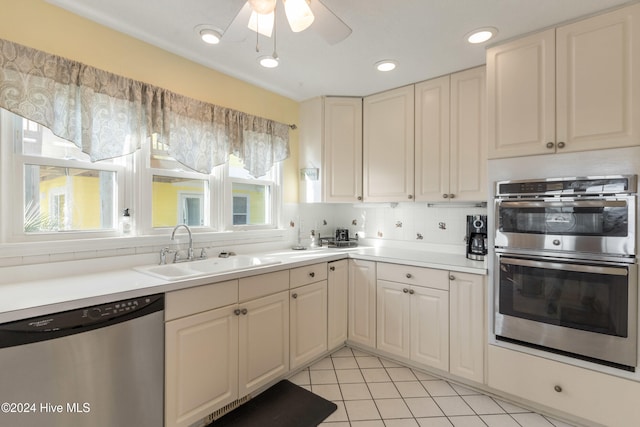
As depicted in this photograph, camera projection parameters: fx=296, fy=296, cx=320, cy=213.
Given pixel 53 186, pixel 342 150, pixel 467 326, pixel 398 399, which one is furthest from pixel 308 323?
pixel 53 186

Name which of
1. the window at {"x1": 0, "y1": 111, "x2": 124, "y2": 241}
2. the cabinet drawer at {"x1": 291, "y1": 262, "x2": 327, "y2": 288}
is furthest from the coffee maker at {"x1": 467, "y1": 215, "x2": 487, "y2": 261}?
the window at {"x1": 0, "y1": 111, "x2": 124, "y2": 241}

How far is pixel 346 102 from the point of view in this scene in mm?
2961

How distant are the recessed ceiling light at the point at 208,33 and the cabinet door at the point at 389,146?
→ 1.52 m

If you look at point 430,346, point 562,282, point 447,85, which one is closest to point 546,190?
point 562,282

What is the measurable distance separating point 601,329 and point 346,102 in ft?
8.37

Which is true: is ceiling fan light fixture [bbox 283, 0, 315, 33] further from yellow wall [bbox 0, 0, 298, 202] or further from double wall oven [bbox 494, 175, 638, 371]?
double wall oven [bbox 494, 175, 638, 371]

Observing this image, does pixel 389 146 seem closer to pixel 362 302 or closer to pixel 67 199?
pixel 362 302

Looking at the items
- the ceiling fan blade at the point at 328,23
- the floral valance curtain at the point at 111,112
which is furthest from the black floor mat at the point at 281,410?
the ceiling fan blade at the point at 328,23

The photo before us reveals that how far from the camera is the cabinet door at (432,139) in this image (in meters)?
2.47

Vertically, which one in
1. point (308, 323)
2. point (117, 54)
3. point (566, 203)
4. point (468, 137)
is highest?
point (117, 54)

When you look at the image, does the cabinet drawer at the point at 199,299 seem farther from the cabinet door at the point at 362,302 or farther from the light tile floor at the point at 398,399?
the cabinet door at the point at 362,302

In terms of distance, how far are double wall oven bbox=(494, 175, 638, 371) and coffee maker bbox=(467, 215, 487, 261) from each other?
1.21 feet

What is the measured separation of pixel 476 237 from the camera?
2.39 metres

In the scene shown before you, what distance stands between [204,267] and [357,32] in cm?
190
